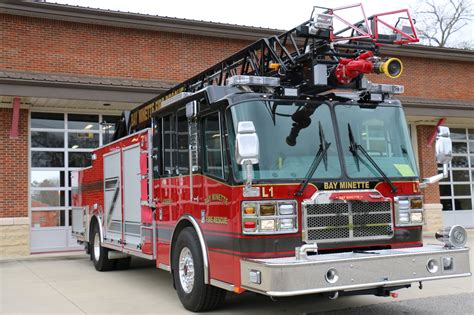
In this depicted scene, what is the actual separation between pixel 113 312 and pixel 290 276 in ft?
9.38

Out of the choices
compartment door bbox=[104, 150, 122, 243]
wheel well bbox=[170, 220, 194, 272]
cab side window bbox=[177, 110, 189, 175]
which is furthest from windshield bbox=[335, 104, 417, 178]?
compartment door bbox=[104, 150, 122, 243]

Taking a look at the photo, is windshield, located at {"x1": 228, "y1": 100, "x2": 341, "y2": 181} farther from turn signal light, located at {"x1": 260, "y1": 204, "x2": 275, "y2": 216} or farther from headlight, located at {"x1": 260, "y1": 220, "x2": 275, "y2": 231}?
headlight, located at {"x1": 260, "y1": 220, "x2": 275, "y2": 231}

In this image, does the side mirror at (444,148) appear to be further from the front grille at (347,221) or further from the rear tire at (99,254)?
the rear tire at (99,254)

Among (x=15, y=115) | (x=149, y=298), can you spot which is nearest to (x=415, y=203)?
(x=149, y=298)

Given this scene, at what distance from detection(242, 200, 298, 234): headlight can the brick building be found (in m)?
8.13

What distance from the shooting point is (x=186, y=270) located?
668 centimetres

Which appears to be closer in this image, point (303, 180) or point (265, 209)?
point (265, 209)

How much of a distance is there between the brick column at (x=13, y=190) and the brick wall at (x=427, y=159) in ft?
40.7

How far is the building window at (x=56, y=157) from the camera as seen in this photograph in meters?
13.9

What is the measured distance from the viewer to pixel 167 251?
286 inches

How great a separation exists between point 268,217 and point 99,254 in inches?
233

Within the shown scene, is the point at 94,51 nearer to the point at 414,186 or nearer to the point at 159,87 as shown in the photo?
the point at 159,87

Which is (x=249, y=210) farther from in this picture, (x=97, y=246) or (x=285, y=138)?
(x=97, y=246)

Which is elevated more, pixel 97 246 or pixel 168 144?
pixel 168 144
